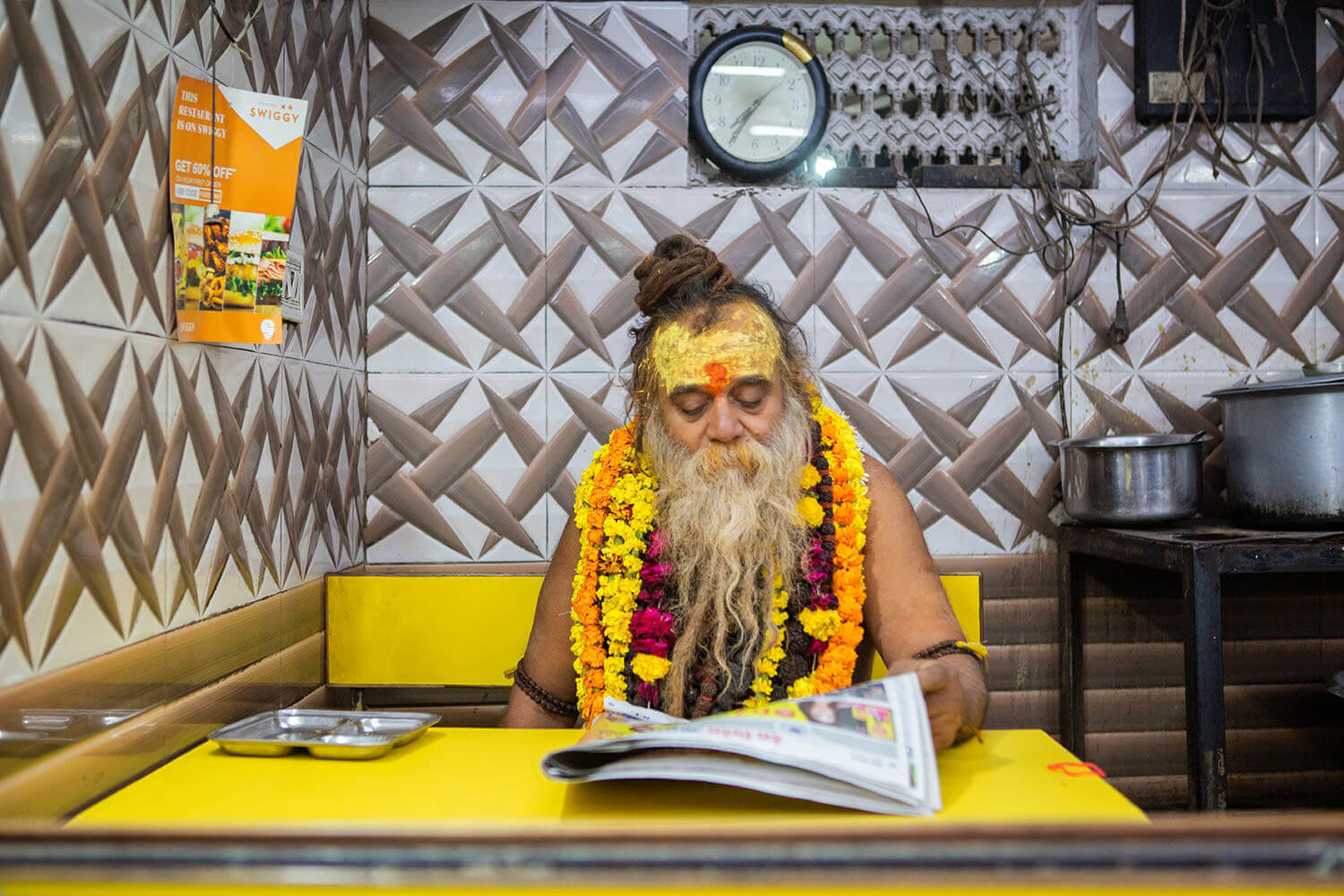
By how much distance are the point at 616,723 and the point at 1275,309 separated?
2715mm

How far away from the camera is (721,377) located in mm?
1834

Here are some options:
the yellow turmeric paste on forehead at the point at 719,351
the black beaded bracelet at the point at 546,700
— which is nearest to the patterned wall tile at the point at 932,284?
the yellow turmeric paste on forehead at the point at 719,351

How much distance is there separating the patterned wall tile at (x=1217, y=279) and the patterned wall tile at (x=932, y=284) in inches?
8.6

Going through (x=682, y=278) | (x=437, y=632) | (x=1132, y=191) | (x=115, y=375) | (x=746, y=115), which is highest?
(x=746, y=115)

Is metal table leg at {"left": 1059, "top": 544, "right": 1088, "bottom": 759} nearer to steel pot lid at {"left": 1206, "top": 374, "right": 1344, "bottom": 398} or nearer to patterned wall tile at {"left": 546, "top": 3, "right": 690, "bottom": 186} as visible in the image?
steel pot lid at {"left": 1206, "top": 374, "right": 1344, "bottom": 398}

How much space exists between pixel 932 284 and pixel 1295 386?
102cm

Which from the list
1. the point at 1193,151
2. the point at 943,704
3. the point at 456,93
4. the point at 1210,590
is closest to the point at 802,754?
the point at 943,704

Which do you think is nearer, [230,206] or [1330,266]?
[230,206]

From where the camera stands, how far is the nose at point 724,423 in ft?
6.07

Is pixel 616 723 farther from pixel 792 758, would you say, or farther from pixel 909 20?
pixel 909 20

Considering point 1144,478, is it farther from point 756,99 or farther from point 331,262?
point 331,262

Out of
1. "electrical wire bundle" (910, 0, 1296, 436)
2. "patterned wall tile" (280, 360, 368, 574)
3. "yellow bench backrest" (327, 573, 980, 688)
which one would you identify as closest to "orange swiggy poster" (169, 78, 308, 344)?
"patterned wall tile" (280, 360, 368, 574)

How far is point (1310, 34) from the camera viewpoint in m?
2.79

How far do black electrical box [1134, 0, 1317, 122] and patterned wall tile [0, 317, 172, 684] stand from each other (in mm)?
2959
